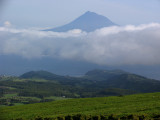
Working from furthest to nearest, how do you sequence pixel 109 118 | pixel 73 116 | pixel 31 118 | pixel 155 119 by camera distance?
pixel 31 118 → pixel 73 116 → pixel 109 118 → pixel 155 119

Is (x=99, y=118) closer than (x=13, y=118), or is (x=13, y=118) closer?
(x=99, y=118)

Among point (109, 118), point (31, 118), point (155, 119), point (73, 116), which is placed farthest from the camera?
point (31, 118)

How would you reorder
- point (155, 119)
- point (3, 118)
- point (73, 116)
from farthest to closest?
point (3, 118) → point (73, 116) → point (155, 119)

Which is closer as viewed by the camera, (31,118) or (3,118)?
(31,118)

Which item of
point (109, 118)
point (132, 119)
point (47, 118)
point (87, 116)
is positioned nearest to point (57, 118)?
point (47, 118)

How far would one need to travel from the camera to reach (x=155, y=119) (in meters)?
23.2

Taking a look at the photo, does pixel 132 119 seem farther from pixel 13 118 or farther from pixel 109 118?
pixel 13 118

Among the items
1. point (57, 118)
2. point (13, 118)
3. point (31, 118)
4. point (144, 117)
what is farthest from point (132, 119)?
point (13, 118)

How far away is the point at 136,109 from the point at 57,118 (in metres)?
9.00

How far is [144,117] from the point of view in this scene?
2434cm

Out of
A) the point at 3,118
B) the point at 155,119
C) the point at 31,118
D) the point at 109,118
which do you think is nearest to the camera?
the point at 155,119

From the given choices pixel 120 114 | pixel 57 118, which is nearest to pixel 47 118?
pixel 57 118

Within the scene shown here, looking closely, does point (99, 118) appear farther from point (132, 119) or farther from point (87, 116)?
point (132, 119)

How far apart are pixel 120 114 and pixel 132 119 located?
95.5 inches
